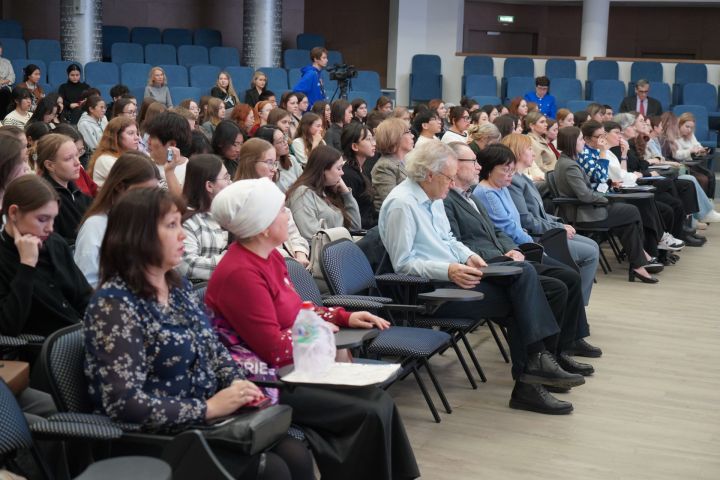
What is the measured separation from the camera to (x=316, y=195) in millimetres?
4812

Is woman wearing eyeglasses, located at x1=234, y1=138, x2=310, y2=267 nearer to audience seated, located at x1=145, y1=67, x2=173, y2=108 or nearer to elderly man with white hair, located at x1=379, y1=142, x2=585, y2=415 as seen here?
elderly man with white hair, located at x1=379, y1=142, x2=585, y2=415

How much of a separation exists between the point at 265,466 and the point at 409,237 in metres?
1.86

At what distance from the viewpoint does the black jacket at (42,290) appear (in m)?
2.88

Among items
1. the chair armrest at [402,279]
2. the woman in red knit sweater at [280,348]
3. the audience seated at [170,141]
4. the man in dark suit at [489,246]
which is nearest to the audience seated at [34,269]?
the woman in red knit sweater at [280,348]

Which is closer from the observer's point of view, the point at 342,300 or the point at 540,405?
the point at 342,300

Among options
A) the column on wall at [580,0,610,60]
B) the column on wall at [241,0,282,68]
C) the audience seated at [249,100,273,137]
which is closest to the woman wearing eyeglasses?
the audience seated at [249,100,273,137]

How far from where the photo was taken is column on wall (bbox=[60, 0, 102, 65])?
1171cm

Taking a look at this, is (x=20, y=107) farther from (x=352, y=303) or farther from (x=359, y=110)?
(x=352, y=303)

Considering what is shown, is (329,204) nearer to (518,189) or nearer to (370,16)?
(518,189)

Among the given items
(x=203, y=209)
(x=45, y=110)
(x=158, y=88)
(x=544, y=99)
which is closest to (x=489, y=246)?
(x=203, y=209)

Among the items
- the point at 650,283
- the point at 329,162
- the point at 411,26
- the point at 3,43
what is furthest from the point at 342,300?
the point at 411,26

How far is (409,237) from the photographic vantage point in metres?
4.15

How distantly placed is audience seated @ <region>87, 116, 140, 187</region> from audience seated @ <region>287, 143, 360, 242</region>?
110 cm

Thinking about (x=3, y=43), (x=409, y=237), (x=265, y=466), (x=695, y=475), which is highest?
(x=3, y=43)
